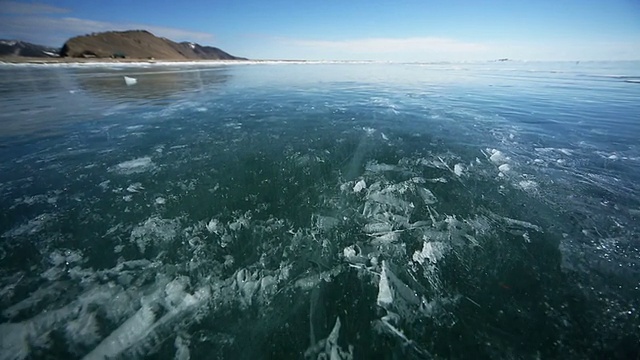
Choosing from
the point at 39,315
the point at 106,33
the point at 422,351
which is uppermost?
the point at 106,33

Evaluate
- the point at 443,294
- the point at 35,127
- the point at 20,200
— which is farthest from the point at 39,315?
the point at 35,127

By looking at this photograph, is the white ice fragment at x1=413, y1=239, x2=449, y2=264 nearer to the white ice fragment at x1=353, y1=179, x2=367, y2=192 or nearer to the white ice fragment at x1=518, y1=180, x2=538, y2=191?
the white ice fragment at x1=353, y1=179, x2=367, y2=192

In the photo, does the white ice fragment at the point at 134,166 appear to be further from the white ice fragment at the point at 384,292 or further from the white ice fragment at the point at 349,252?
the white ice fragment at the point at 384,292

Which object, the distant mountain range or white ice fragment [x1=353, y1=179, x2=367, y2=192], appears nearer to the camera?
white ice fragment [x1=353, y1=179, x2=367, y2=192]

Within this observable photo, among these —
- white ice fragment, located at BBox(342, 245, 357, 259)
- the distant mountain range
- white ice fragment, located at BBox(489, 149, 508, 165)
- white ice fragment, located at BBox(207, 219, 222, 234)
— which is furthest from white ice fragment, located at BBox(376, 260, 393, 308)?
the distant mountain range

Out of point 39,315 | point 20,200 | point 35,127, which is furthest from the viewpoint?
point 35,127

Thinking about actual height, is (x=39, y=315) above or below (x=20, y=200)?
below

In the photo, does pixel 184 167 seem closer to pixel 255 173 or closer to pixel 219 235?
pixel 255 173

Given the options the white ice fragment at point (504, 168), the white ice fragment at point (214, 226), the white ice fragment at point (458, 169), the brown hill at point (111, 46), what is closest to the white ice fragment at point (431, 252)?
the white ice fragment at point (458, 169)

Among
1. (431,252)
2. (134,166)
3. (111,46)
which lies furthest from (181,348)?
(111,46)
